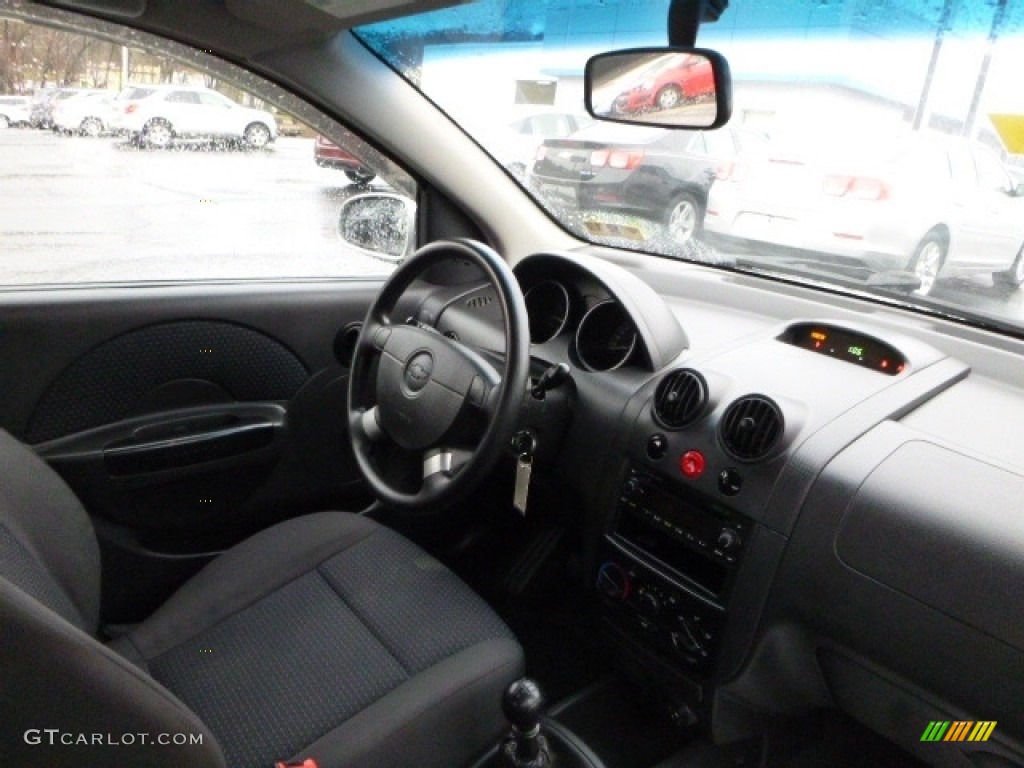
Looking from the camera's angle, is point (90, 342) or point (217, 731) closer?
point (217, 731)

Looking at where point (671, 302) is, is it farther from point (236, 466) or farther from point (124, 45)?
point (124, 45)

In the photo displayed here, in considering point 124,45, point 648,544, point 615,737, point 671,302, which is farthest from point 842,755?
point 124,45

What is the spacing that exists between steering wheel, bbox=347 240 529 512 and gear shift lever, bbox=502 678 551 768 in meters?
0.40

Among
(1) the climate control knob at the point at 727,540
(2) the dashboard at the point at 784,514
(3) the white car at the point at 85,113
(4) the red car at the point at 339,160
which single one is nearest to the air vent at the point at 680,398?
(2) the dashboard at the point at 784,514

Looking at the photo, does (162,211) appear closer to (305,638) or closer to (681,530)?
(305,638)

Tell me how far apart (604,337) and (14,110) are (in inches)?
64.7

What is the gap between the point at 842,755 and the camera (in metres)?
2.01

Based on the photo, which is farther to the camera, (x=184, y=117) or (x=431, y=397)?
(x=184, y=117)

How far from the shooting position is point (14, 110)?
2143 mm

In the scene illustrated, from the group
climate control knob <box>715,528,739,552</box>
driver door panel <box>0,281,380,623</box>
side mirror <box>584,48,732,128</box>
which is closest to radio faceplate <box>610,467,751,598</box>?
climate control knob <box>715,528,739,552</box>

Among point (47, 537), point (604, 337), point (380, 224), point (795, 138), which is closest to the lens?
point (47, 537)

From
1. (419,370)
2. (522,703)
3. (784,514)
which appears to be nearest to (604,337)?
(419,370)

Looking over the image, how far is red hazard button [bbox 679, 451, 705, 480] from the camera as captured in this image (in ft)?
5.46

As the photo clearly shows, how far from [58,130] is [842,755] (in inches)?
102
